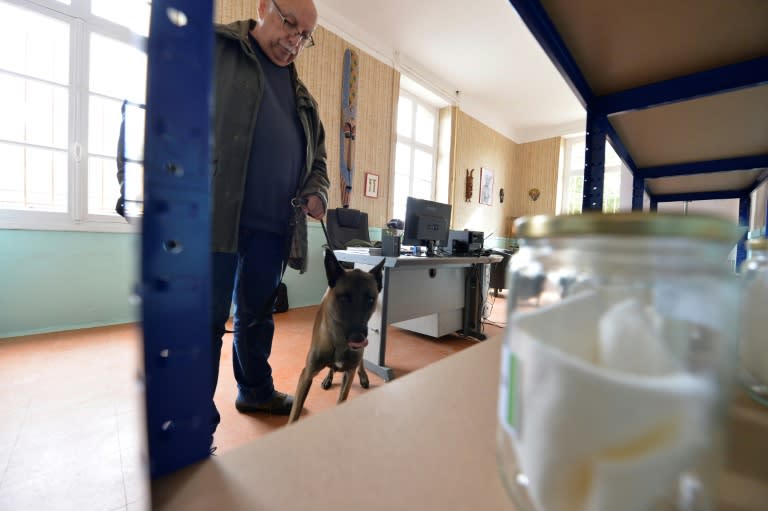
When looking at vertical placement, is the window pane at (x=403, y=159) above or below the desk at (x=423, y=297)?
above

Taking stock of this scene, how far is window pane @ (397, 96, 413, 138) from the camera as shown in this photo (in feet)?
17.2

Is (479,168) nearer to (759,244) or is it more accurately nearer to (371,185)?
(371,185)

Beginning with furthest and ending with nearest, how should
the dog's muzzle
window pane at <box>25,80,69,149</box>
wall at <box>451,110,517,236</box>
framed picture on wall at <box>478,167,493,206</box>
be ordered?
framed picture on wall at <box>478,167,493,206</box> < wall at <box>451,110,517,236</box> < window pane at <box>25,80,69,149</box> < the dog's muzzle

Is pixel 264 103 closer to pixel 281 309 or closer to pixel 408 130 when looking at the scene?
pixel 281 309

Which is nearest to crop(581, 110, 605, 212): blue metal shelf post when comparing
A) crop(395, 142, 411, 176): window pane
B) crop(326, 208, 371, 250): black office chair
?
crop(326, 208, 371, 250): black office chair

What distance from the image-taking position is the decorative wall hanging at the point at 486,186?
259 inches

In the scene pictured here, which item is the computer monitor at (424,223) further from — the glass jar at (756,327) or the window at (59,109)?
A: the window at (59,109)

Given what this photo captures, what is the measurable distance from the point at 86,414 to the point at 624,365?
→ 1.89m

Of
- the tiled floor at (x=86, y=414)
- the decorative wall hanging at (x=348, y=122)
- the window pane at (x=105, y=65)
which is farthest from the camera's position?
the decorative wall hanging at (x=348, y=122)

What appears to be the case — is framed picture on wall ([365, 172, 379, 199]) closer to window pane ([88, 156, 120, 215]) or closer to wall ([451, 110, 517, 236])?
wall ([451, 110, 517, 236])

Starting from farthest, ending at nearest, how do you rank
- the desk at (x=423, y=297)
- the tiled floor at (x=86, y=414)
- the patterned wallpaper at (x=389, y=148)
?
the patterned wallpaper at (x=389, y=148)
the desk at (x=423, y=297)
the tiled floor at (x=86, y=414)

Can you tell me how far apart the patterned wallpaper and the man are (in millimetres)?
2448

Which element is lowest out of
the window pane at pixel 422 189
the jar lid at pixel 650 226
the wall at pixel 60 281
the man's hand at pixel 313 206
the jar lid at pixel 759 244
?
the wall at pixel 60 281

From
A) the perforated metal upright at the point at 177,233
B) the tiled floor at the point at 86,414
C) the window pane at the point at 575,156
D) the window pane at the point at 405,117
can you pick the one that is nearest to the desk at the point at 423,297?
the tiled floor at the point at 86,414
